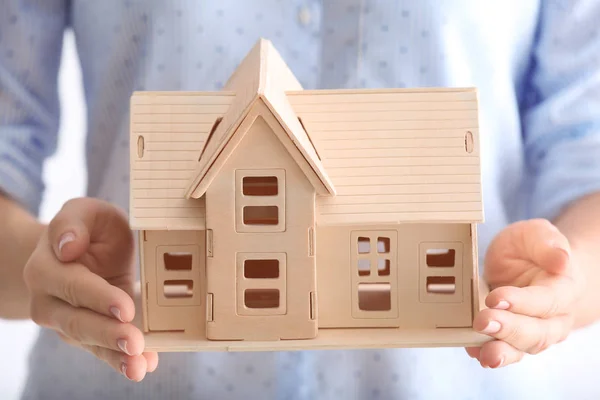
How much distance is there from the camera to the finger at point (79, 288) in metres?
0.61

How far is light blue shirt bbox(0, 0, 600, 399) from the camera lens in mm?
880

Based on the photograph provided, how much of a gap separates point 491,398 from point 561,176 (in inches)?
10.6

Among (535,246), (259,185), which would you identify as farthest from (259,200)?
(535,246)

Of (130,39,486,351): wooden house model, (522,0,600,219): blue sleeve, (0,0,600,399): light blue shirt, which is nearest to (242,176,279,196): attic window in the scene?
(130,39,486,351): wooden house model

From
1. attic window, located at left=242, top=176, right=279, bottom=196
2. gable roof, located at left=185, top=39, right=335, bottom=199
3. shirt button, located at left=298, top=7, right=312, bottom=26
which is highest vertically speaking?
shirt button, located at left=298, top=7, right=312, bottom=26

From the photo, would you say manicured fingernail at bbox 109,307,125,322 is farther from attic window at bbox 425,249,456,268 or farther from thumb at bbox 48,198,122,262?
attic window at bbox 425,249,456,268

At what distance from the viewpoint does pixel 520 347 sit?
0.64 meters

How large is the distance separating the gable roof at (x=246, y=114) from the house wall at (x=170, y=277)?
0.06 metres

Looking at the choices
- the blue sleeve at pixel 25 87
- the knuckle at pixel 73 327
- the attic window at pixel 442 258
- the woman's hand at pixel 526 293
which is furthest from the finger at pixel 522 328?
the blue sleeve at pixel 25 87

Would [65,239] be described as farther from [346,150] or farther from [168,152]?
[346,150]

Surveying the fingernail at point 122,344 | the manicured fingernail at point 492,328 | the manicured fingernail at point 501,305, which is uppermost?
the manicured fingernail at point 501,305

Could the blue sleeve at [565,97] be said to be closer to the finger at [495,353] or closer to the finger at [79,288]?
the finger at [495,353]

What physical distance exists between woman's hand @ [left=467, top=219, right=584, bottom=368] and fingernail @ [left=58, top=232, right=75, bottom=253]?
1.10 feet

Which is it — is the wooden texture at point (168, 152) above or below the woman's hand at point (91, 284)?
above
